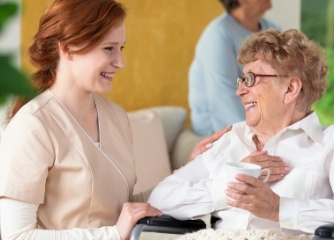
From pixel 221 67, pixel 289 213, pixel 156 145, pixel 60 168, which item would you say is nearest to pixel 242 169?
pixel 289 213

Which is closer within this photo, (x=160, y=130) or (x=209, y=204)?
(x=209, y=204)

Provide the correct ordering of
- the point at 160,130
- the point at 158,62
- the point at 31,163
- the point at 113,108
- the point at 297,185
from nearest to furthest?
1. the point at 31,163
2. the point at 297,185
3. the point at 113,108
4. the point at 160,130
5. the point at 158,62

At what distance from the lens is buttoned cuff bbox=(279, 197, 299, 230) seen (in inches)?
78.8

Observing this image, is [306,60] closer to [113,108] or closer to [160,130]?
[113,108]

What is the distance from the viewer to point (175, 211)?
7.42 ft

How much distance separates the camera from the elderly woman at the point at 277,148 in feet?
6.72

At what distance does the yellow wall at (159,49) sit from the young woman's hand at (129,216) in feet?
7.77

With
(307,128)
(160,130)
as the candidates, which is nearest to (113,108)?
(307,128)

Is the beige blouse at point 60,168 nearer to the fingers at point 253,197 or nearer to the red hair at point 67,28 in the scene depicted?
the red hair at point 67,28

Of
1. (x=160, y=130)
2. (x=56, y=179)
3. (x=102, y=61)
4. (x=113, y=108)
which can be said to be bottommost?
(x=160, y=130)

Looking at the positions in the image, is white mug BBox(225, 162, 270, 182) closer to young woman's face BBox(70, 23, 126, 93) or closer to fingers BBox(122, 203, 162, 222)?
fingers BBox(122, 203, 162, 222)

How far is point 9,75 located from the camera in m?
0.23

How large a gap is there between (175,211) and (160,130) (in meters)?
1.69

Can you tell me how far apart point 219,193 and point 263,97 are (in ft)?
1.22
